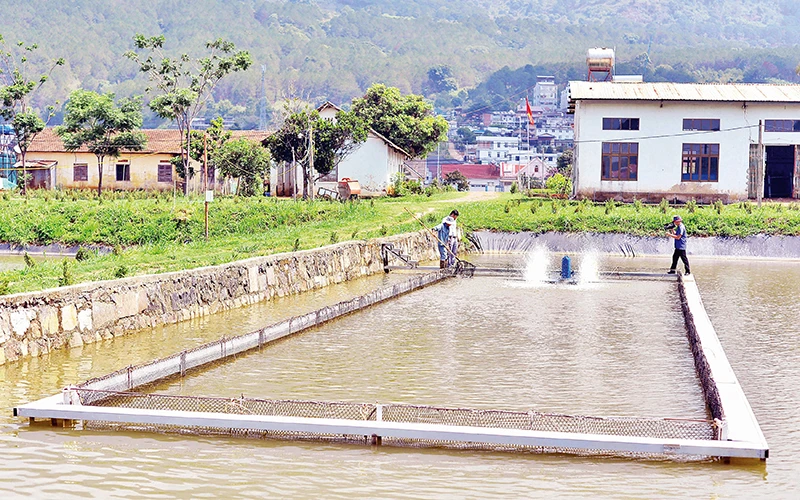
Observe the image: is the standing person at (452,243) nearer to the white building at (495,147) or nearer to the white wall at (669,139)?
the white wall at (669,139)

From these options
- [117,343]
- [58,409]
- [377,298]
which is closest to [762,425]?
[58,409]

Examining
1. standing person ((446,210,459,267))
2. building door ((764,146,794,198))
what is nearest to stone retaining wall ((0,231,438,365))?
standing person ((446,210,459,267))

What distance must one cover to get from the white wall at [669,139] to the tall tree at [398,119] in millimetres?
20640

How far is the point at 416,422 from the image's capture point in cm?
1112

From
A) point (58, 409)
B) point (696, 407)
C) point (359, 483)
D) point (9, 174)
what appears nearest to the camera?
point (359, 483)

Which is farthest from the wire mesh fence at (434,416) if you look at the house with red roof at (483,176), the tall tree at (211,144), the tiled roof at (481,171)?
the tiled roof at (481,171)

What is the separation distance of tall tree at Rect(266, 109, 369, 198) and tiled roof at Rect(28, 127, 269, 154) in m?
8.72

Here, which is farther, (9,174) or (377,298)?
(9,174)

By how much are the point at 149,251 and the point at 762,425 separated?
18148 mm

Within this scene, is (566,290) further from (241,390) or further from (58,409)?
(58,409)

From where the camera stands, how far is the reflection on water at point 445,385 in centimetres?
952

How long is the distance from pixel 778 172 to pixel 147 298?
1589 inches

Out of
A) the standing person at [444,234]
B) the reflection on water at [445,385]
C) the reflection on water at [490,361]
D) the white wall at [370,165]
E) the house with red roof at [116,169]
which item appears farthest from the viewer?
the house with red roof at [116,169]

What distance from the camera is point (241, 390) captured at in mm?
13344
